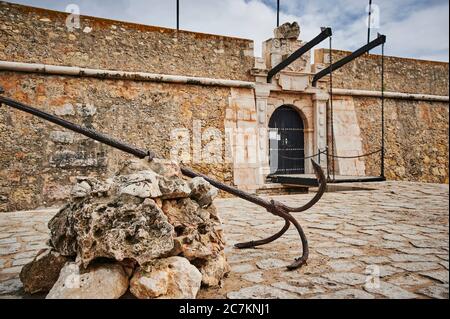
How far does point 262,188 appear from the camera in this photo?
7164mm

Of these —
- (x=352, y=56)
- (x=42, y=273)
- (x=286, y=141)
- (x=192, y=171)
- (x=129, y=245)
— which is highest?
(x=352, y=56)

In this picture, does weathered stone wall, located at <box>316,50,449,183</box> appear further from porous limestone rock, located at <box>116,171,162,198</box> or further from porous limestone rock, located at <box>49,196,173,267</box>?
porous limestone rock, located at <box>49,196,173,267</box>

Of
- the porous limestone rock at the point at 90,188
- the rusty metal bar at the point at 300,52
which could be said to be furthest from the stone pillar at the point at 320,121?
the porous limestone rock at the point at 90,188

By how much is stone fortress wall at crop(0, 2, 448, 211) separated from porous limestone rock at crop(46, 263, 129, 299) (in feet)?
14.7

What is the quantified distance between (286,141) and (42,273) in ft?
22.5

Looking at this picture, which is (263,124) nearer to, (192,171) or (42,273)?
(192,171)

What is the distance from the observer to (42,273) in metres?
1.81

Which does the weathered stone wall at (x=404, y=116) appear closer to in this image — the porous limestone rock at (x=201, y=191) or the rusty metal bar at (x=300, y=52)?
the rusty metal bar at (x=300, y=52)

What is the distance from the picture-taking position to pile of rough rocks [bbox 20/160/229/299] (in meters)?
1.60

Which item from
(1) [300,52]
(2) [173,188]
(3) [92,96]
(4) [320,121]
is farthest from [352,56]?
(2) [173,188]

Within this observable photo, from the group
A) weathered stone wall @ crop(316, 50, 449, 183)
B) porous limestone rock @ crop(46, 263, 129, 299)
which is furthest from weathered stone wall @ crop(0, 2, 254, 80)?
porous limestone rock @ crop(46, 263, 129, 299)

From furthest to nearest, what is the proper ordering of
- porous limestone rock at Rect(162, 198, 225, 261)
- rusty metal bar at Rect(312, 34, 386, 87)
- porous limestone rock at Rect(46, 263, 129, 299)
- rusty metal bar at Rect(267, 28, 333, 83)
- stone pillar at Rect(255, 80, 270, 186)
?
stone pillar at Rect(255, 80, 270, 186), rusty metal bar at Rect(312, 34, 386, 87), rusty metal bar at Rect(267, 28, 333, 83), porous limestone rock at Rect(162, 198, 225, 261), porous limestone rock at Rect(46, 263, 129, 299)
